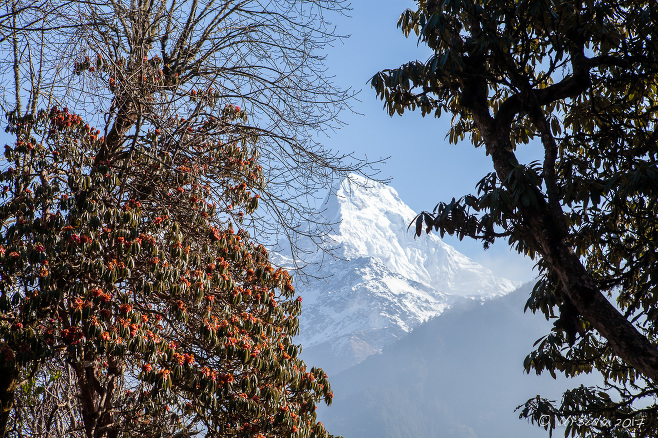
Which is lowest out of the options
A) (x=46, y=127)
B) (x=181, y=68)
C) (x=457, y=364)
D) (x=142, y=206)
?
(x=142, y=206)

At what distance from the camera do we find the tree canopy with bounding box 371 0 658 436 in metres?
3.84

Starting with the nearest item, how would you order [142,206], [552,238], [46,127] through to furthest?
1. [552,238]
2. [46,127]
3. [142,206]

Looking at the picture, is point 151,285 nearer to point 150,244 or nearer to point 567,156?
point 150,244

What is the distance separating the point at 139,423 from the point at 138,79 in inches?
139

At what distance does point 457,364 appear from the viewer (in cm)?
18525

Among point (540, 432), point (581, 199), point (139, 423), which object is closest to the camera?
point (581, 199)

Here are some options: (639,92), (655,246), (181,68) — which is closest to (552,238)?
(655,246)

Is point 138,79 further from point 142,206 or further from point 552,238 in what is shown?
point 552,238

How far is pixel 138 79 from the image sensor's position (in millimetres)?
5371

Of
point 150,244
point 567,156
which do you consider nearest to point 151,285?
point 150,244

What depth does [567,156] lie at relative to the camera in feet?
16.2

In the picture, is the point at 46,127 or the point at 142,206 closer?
the point at 46,127

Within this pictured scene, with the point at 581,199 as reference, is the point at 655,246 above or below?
below

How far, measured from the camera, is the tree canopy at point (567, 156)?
3842 millimetres
